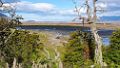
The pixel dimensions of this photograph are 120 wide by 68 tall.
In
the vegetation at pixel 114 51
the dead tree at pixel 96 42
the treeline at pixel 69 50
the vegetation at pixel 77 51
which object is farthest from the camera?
the vegetation at pixel 77 51

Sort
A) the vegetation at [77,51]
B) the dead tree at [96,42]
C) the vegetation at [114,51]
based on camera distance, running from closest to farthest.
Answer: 1. the vegetation at [114,51]
2. the dead tree at [96,42]
3. the vegetation at [77,51]

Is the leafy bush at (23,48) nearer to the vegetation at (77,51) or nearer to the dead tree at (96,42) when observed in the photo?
the vegetation at (77,51)

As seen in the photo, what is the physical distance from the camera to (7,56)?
38.8m

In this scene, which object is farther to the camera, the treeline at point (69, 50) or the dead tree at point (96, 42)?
the dead tree at point (96, 42)

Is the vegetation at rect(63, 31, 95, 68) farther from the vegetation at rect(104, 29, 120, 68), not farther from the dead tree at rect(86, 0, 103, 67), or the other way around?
the vegetation at rect(104, 29, 120, 68)

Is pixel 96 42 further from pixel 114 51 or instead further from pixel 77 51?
pixel 114 51

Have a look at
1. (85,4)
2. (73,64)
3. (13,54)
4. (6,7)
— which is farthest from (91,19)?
(6,7)

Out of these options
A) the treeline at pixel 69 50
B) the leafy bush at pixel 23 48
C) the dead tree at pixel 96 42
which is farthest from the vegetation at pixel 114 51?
the leafy bush at pixel 23 48

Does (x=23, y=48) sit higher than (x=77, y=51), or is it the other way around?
(x=23, y=48)

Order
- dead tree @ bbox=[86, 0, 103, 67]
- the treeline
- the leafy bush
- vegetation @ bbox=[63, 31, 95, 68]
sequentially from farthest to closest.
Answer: vegetation @ bbox=[63, 31, 95, 68], dead tree @ bbox=[86, 0, 103, 67], the treeline, the leafy bush

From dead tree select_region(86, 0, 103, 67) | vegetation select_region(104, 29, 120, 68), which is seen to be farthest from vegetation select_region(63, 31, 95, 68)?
vegetation select_region(104, 29, 120, 68)

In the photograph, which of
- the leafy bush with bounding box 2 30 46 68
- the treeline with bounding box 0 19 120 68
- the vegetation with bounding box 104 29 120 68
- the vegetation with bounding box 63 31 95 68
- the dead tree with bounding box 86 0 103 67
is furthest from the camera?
the vegetation with bounding box 63 31 95 68

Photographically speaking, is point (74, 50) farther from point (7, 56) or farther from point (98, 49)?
point (7, 56)

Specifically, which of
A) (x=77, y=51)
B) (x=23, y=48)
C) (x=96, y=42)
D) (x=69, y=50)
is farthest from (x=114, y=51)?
(x=23, y=48)
